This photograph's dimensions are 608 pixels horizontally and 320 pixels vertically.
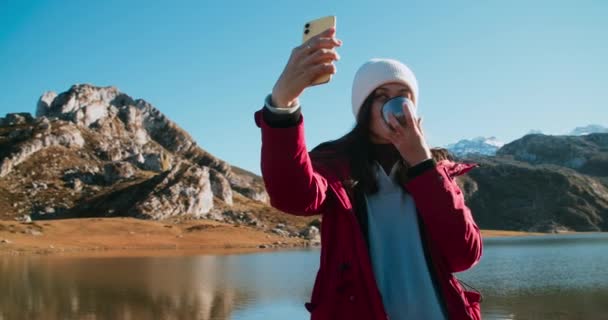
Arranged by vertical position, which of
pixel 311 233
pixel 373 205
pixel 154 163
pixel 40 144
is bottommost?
pixel 311 233

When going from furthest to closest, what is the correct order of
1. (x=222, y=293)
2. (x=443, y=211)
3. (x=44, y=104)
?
(x=44, y=104), (x=222, y=293), (x=443, y=211)

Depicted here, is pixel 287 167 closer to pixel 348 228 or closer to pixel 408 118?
pixel 348 228

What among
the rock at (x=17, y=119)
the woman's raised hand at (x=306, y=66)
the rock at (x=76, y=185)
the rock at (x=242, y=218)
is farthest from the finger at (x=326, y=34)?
the rock at (x=17, y=119)

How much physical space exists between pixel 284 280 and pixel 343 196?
36000mm

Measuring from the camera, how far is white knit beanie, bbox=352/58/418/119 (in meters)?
2.59

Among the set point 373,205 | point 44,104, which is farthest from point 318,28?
point 44,104

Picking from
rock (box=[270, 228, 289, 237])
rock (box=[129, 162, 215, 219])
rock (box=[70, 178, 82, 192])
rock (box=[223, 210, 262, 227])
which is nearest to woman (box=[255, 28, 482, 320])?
rock (box=[270, 228, 289, 237])

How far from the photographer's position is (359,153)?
2.72 m

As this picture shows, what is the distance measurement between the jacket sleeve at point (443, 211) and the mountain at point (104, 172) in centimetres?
11739

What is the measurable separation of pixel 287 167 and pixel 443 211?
72 cm

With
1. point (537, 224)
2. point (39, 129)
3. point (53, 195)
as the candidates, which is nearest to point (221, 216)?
point (53, 195)

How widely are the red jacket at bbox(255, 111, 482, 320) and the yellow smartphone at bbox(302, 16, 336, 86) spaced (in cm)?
19

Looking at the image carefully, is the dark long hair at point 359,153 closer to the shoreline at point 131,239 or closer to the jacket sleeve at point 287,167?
the jacket sleeve at point 287,167

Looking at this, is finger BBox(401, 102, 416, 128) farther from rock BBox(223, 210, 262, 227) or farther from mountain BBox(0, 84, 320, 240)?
rock BBox(223, 210, 262, 227)
